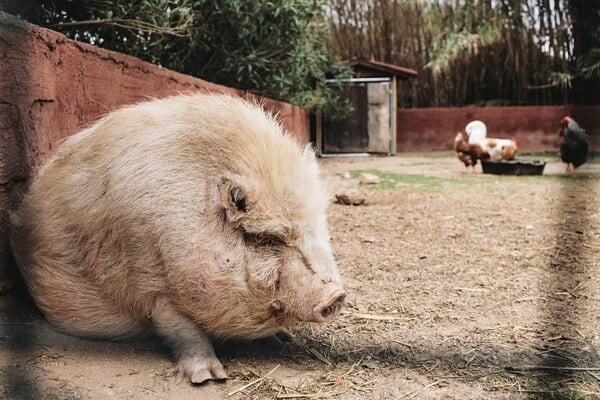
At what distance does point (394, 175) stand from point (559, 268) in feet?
18.1

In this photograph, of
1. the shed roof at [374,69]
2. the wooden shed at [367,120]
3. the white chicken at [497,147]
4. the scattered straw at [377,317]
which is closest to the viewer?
the scattered straw at [377,317]

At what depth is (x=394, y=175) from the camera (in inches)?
349

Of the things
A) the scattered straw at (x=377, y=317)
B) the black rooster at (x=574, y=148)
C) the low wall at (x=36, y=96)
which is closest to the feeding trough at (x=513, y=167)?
the black rooster at (x=574, y=148)

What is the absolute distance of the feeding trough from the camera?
28.4 feet

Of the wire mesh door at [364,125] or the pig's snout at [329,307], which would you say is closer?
the pig's snout at [329,307]

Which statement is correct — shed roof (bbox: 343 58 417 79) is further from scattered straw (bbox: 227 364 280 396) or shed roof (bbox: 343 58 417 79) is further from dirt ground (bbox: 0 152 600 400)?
scattered straw (bbox: 227 364 280 396)

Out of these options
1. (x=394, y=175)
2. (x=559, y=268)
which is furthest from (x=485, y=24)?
(x=559, y=268)

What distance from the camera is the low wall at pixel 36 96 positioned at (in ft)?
7.30

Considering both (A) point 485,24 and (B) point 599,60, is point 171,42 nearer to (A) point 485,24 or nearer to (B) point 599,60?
(B) point 599,60

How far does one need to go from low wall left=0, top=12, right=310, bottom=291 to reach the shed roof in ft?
36.5

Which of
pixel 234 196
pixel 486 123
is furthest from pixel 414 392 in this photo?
pixel 486 123

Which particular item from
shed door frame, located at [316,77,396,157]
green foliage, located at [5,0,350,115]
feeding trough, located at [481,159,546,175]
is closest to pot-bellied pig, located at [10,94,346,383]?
green foliage, located at [5,0,350,115]

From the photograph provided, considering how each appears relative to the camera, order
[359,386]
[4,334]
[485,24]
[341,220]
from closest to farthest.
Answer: [359,386] < [4,334] < [341,220] < [485,24]

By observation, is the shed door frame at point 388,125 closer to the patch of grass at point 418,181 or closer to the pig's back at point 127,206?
the patch of grass at point 418,181
